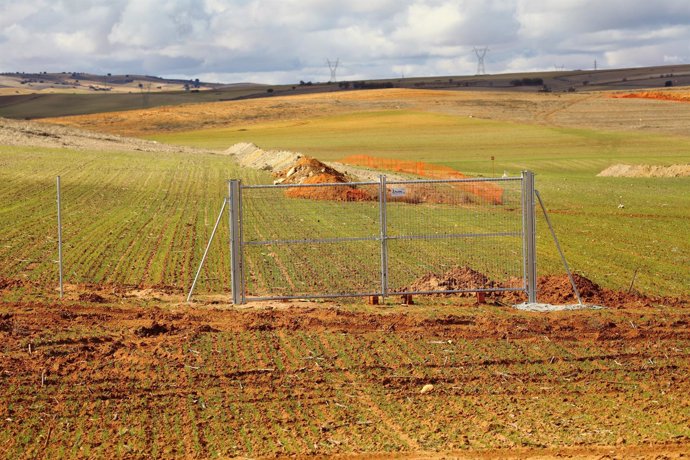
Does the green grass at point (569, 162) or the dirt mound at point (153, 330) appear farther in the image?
the green grass at point (569, 162)

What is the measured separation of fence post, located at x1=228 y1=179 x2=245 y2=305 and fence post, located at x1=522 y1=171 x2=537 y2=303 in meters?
4.93

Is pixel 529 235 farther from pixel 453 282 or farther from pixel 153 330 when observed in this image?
pixel 153 330

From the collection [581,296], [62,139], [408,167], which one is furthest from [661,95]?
[581,296]

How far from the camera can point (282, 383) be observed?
1190cm

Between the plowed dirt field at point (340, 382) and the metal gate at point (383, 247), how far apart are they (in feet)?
4.21

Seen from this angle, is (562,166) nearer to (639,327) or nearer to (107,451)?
(639,327)

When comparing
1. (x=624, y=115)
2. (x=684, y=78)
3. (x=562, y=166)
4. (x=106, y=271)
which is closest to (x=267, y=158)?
(x=562, y=166)

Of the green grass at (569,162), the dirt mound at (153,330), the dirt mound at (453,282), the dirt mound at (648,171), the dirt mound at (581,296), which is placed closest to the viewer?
the dirt mound at (153,330)

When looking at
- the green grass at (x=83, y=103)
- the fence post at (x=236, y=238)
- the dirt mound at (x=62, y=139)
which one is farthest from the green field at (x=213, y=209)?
the green grass at (x=83, y=103)

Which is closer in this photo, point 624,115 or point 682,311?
point 682,311

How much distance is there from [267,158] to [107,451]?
49.6m

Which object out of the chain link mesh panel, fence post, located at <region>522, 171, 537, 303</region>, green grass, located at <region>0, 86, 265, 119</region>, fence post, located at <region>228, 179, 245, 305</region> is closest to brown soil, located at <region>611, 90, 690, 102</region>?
green grass, located at <region>0, 86, 265, 119</region>

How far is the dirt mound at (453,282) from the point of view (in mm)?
17750

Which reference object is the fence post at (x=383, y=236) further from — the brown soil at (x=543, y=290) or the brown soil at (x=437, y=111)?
the brown soil at (x=437, y=111)
